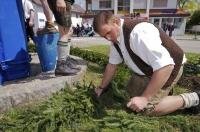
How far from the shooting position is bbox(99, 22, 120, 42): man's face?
3.67 meters

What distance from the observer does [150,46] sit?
3.44m

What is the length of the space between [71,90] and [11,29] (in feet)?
4.27

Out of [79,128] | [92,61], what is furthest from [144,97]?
[92,61]

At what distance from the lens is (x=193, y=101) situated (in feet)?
13.6

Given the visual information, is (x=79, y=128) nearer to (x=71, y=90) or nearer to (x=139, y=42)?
(x=71, y=90)

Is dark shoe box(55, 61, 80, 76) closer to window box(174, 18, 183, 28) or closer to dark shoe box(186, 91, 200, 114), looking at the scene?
dark shoe box(186, 91, 200, 114)

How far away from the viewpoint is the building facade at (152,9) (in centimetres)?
5528

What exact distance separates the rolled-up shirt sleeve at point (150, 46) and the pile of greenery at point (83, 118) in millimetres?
671

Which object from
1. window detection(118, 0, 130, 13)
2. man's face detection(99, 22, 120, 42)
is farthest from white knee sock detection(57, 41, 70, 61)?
window detection(118, 0, 130, 13)

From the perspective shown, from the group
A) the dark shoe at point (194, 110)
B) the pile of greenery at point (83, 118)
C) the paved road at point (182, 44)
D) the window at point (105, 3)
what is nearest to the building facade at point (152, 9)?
the window at point (105, 3)

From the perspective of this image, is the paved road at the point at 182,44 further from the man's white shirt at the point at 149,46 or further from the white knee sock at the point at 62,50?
the man's white shirt at the point at 149,46

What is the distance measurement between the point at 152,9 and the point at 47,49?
181 ft

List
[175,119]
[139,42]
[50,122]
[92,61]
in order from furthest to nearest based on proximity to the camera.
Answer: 1. [92,61]
2. [175,119]
3. [50,122]
4. [139,42]

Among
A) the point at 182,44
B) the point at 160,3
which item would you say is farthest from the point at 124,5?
the point at 182,44
